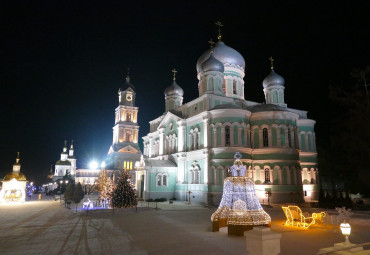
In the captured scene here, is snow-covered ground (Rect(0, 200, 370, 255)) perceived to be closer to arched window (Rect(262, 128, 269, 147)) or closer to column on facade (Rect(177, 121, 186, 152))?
arched window (Rect(262, 128, 269, 147))

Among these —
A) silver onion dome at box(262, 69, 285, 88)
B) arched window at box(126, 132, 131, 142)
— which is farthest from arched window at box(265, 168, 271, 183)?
arched window at box(126, 132, 131, 142)

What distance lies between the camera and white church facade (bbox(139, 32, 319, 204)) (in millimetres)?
27986

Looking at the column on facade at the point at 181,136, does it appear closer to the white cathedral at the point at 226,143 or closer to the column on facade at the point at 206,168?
the white cathedral at the point at 226,143

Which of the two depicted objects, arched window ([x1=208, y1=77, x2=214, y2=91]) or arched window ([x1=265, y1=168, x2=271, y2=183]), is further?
arched window ([x1=208, y1=77, x2=214, y2=91])

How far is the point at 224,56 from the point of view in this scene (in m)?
35.2

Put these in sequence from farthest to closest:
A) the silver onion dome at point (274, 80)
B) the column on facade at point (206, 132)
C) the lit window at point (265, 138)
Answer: the silver onion dome at point (274, 80)
the lit window at point (265, 138)
the column on facade at point (206, 132)

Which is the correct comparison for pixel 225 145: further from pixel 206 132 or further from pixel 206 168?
pixel 206 168

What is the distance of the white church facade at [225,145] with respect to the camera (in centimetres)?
2799

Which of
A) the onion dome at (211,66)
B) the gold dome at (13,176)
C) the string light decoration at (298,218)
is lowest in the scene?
the string light decoration at (298,218)

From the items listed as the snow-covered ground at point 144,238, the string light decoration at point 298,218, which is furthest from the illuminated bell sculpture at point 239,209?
the string light decoration at point 298,218

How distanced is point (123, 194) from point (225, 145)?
11.4 metres

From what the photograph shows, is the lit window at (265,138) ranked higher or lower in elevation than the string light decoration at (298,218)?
higher

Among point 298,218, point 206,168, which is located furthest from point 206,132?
point 298,218

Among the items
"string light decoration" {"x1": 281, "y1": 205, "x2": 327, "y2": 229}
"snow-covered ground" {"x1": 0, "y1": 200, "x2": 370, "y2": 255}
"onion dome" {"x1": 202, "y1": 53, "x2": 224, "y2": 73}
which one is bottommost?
"snow-covered ground" {"x1": 0, "y1": 200, "x2": 370, "y2": 255}
